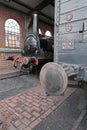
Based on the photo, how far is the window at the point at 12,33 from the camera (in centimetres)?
739

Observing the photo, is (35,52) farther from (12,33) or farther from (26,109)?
(12,33)

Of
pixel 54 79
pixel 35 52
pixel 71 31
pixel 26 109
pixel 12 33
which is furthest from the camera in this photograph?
pixel 12 33

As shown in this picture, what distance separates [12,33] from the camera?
767cm

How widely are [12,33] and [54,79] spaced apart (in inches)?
280

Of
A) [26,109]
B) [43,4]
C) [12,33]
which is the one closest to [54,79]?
[26,109]

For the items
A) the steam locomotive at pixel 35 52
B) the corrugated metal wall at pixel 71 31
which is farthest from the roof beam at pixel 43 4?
the corrugated metal wall at pixel 71 31

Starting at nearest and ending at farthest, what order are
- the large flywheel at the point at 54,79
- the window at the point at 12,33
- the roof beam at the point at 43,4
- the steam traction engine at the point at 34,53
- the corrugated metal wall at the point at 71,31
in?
the large flywheel at the point at 54,79, the corrugated metal wall at the point at 71,31, the steam traction engine at the point at 34,53, the roof beam at the point at 43,4, the window at the point at 12,33

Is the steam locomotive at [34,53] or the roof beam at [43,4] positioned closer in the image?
the steam locomotive at [34,53]

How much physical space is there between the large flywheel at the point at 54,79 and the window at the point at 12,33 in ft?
21.8

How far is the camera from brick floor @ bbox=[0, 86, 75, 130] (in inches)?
66.9

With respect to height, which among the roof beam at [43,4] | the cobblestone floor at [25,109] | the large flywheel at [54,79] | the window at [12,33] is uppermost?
the roof beam at [43,4]

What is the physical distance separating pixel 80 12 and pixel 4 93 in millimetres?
2609

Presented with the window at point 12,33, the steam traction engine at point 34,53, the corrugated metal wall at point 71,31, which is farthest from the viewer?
the window at point 12,33

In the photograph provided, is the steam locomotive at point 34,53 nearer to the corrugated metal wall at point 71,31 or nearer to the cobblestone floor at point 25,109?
the cobblestone floor at point 25,109
